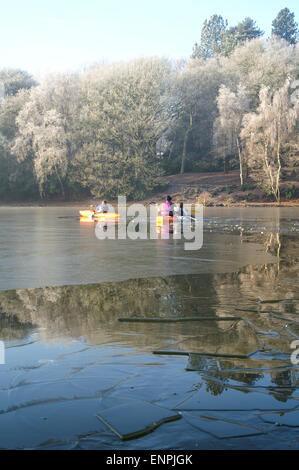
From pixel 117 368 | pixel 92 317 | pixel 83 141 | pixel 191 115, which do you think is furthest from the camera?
pixel 191 115

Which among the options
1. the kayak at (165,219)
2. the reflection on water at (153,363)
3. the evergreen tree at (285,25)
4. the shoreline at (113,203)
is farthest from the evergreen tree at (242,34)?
the reflection on water at (153,363)

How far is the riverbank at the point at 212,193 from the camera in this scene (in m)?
51.9

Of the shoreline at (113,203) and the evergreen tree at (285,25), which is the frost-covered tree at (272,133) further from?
the evergreen tree at (285,25)

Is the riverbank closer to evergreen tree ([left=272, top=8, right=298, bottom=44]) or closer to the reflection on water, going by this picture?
the reflection on water

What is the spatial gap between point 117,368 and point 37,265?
26.0 feet

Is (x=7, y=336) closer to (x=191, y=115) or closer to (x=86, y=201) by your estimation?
(x=86, y=201)

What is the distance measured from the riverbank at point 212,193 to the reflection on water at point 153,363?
140ft

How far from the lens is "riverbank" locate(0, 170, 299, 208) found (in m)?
51.9

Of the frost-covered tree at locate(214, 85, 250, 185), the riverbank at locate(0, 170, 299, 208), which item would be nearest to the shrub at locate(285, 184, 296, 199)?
the riverbank at locate(0, 170, 299, 208)

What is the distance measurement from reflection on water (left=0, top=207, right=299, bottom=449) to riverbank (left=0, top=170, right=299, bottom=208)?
4263 centimetres

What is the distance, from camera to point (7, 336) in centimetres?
667

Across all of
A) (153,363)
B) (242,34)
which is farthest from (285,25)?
(153,363)
